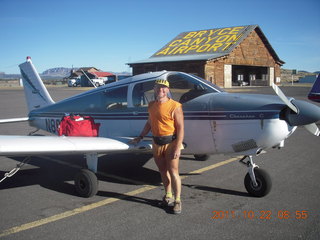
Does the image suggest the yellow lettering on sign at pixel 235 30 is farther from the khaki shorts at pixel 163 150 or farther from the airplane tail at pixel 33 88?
the khaki shorts at pixel 163 150

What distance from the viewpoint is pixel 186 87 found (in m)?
5.52

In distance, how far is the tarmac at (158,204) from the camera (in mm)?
3750

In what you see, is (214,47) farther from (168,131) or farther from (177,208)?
(177,208)

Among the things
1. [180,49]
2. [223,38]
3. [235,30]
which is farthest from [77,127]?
[235,30]

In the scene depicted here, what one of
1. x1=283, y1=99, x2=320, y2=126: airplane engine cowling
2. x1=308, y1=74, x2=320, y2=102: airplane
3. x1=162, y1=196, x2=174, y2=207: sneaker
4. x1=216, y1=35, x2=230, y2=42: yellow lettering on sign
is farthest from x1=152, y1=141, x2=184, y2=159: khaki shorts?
x1=216, y1=35, x2=230, y2=42: yellow lettering on sign

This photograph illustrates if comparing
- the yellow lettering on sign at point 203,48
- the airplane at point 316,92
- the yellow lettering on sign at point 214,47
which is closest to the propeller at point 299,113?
the airplane at point 316,92

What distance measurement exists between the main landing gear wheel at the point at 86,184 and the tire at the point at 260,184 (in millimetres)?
2382

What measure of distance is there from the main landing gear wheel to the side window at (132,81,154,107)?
1539mm

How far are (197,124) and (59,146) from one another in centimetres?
215

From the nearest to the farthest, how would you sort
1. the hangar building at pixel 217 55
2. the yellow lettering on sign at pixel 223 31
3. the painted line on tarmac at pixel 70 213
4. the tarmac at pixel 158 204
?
the tarmac at pixel 158 204 → the painted line on tarmac at pixel 70 213 → the hangar building at pixel 217 55 → the yellow lettering on sign at pixel 223 31

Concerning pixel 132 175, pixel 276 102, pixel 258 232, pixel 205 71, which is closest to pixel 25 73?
pixel 132 175

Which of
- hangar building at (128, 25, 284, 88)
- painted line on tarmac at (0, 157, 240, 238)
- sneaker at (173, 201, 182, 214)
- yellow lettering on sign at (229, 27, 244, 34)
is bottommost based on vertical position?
painted line on tarmac at (0, 157, 240, 238)

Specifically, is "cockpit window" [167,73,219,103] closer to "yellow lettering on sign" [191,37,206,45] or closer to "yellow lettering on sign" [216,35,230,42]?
"yellow lettering on sign" [216,35,230,42]

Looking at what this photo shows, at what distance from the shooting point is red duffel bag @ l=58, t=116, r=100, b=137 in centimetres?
584
